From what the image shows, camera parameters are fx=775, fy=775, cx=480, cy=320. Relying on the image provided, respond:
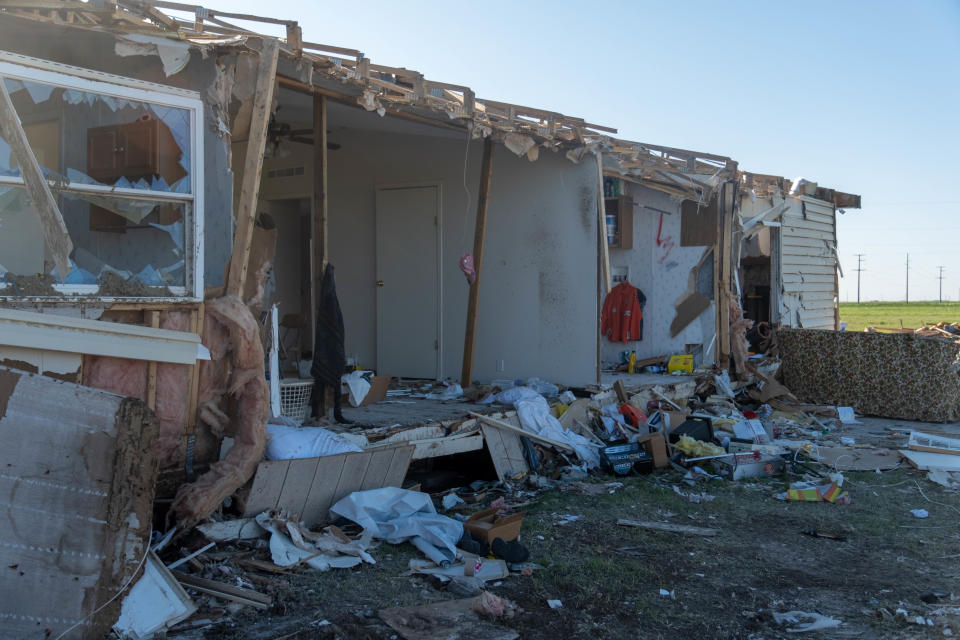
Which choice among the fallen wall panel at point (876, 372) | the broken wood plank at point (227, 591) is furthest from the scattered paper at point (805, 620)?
the fallen wall panel at point (876, 372)

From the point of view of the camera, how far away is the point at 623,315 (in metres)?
12.0

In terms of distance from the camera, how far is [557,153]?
8969 millimetres

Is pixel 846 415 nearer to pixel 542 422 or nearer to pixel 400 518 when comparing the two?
pixel 542 422

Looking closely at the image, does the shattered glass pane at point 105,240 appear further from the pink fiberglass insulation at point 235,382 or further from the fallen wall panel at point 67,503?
the fallen wall panel at point 67,503

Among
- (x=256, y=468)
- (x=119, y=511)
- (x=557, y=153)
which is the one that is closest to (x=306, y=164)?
(x=557, y=153)

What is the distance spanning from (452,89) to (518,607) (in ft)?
15.6

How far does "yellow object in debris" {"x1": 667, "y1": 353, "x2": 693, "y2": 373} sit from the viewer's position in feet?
37.8

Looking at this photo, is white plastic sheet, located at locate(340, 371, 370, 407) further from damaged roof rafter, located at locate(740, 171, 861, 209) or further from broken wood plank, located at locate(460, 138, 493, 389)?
damaged roof rafter, located at locate(740, 171, 861, 209)

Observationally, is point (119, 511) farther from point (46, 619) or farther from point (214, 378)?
point (214, 378)

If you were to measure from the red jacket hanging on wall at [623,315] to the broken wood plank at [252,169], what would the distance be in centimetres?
735

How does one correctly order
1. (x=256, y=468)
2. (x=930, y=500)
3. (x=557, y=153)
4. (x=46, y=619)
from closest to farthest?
(x=46, y=619) → (x=256, y=468) → (x=930, y=500) → (x=557, y=153)

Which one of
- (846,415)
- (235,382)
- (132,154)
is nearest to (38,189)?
(132,154)

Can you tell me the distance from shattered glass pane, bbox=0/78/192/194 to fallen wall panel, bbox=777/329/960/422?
32.7 ft

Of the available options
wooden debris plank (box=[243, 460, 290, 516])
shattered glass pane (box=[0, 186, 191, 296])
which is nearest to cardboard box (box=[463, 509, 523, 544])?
wooden debris plank (box=[243, 460, 290, 516])
